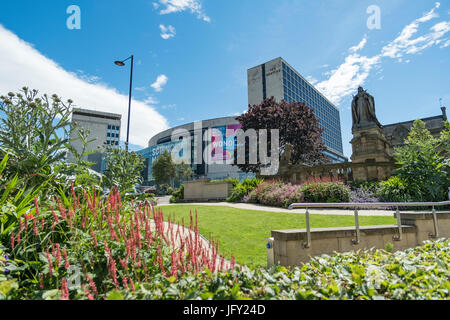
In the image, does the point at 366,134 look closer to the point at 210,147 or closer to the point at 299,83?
the point at 210,147

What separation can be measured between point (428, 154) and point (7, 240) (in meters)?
13.4

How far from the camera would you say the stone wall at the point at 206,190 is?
66.9ft

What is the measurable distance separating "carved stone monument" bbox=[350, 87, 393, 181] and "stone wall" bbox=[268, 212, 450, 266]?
14.0 m

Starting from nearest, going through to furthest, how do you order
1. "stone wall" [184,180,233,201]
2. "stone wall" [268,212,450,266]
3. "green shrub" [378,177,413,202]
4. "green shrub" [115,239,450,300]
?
"green shrub" [115,239,450,300]
"stone wall" [268,212,450,266]
"green shrub" [378,177,413,202]
"stone wall" [184,180,233,201]

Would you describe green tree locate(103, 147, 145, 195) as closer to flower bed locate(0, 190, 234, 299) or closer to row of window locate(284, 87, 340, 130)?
flower bed locate(0, 190, 234, 299)

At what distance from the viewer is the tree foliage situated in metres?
23.9

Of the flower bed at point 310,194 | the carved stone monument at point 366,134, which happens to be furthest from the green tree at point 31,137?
the carved stone monument at point 366,134

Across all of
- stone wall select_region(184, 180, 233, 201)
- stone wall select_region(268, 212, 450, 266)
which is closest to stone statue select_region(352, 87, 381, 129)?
stone wall select_region(184, 180, 233, 201)

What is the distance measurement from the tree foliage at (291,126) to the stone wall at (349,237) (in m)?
18.0

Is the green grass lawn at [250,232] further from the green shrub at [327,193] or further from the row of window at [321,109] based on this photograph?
the row of window at [321,109]

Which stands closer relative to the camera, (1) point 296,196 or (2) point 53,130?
(2) point 53,130

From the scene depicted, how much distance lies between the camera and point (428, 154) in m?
9.97
